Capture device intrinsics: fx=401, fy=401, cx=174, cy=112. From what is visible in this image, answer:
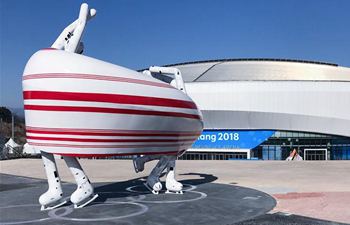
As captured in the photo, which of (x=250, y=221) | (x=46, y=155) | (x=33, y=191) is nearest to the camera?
(x=250, y=221)

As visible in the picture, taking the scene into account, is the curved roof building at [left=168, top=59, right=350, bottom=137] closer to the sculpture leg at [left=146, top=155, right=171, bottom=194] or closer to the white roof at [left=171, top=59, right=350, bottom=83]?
the white roof at [left=171, top=59, right=350, bottom=83]

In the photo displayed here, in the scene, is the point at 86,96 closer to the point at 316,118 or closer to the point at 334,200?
the point at 334,200

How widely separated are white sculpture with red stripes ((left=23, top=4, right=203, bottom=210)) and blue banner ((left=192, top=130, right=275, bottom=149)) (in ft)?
164

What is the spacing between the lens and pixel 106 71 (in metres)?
14.4

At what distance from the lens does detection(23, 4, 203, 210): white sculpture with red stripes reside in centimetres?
1395

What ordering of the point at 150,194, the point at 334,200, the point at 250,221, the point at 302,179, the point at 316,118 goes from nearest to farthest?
the point at 250,221 → the point at 334,200 → the point at 150,194 → the point at 302,179 → the point at 316,118

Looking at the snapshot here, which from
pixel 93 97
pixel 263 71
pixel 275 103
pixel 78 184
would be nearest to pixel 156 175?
pixel 78 184

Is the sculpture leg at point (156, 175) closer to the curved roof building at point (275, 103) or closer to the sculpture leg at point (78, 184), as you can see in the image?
the sculpture leg at point (78, 184)

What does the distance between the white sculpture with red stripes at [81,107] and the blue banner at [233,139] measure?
164 feet

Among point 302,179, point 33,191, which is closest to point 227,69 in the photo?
point 302,179

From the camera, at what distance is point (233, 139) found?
2581 inches

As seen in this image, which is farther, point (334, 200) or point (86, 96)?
point (334, 200)

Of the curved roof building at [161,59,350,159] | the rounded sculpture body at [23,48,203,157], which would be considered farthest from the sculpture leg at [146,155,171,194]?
the curved roof building at [161,59,350,159]

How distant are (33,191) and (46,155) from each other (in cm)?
657
